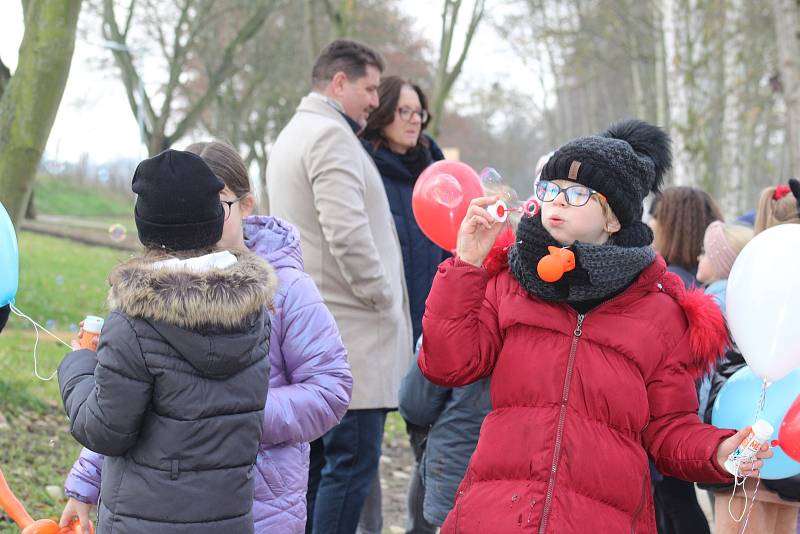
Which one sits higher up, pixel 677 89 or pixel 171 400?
pixel 677 89

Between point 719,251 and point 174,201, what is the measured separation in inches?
108

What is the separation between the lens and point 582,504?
259 centimetres

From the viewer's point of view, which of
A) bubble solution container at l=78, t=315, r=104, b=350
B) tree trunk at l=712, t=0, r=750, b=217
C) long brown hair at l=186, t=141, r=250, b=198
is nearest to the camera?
bubble solution container at l=78, t=315, r=104, b=350

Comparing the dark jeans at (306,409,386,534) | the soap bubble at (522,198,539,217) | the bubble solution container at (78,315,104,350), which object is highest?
the soap bubble at (522,198,539,217)

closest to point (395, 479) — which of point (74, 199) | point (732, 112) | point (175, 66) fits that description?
point (732, 112)

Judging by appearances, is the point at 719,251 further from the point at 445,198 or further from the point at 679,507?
the point at 445,198

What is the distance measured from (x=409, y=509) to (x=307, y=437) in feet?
6.26

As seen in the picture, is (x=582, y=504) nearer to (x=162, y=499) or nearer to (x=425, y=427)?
(x=162, y=499)

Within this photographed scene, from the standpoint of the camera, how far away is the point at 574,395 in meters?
2.64

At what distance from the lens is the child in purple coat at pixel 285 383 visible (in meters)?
2.85

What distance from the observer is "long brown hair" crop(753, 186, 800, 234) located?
13.1 ft

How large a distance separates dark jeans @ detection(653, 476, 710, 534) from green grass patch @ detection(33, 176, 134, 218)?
27817mm

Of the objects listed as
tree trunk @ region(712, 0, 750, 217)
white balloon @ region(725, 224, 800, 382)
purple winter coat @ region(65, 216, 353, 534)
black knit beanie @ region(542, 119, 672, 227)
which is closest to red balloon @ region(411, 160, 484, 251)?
purple winter coat @ region(65, 216, 353, 534)

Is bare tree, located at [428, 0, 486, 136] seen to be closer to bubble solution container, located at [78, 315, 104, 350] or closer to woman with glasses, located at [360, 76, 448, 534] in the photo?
woman with glasses, located at [360, 76, 448, 534]
